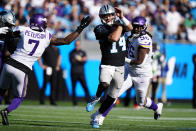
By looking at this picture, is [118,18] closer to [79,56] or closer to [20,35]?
[20,35]

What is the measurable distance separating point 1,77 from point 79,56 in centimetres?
741

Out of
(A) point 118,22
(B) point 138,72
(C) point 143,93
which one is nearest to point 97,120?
(C) point 143,93

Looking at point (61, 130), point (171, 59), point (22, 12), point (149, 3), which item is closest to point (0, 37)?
point (61, 130)

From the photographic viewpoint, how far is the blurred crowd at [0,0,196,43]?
55.8 feet

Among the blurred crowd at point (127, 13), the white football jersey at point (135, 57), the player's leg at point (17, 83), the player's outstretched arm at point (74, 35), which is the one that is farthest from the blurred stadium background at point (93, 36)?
the player's leg at point (17, 83)

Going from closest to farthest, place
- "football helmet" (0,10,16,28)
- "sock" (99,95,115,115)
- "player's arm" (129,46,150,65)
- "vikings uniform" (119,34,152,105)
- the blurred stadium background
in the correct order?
"sock" (99,95,115,115) < "football helmet" (0,10,16,28) < "player's arm" (129,46,150,65) < "vikings uniform" (119,34,152,105) < the blurred stadium background

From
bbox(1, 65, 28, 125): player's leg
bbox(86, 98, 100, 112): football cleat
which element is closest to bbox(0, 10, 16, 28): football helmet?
bbox(1, 65, 28, 125): player's leg

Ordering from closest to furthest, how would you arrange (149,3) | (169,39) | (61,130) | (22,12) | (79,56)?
(61,130) < (79,56) < (22,12) < (169,39) < (149,3)

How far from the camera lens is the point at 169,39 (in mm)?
17953

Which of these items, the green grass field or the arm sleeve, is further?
the arm sleeve

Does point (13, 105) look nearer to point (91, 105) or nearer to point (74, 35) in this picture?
point (91, 105)

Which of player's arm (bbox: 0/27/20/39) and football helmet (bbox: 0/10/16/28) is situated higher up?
football helmet (bbox: 0/10/16/28)

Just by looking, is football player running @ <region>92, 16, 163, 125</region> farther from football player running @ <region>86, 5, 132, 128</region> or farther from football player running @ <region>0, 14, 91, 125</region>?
football player running @ <region>0, 14, 91, 125</region>

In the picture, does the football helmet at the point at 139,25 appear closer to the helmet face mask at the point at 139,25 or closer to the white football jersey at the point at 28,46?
the helmet face mask at the point at 139,25
